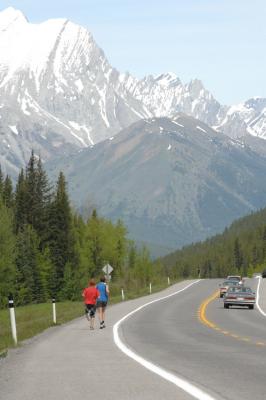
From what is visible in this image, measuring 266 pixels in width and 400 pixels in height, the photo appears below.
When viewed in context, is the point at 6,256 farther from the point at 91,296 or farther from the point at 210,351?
the point at 210,351

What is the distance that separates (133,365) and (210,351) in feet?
13.2

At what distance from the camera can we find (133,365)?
16.2 meters

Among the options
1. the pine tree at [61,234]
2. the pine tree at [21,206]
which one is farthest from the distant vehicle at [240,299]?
the pine tree at [21,206]

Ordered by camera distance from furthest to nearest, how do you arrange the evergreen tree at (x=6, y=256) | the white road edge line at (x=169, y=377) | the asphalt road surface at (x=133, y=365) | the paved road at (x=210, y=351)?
the evergreen tree at (x=6, y=256)
the paved road at (x=210, y=351)
the asphalt road surface at (x=133, y=365)
the white road edge line at (x=169, y=377)

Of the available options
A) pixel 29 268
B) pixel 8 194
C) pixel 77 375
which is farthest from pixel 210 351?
pixel 8 194

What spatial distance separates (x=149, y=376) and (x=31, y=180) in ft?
265

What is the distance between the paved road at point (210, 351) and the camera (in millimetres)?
13082

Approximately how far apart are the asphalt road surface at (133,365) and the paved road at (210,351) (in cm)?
1

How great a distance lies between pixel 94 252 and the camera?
373ft

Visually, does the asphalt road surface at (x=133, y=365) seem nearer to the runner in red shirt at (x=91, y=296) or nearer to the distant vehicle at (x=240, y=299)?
the runner in red shirt at (x=91, y=296)

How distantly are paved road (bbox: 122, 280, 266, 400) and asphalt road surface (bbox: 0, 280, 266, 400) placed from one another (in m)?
0.01

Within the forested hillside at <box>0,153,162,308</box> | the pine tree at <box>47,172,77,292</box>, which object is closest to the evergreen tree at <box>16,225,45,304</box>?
the forested hillside at <box>0,153,162,308</box>

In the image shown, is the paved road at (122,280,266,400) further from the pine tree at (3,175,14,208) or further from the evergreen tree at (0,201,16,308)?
the pine tree at (3,175,14,208)

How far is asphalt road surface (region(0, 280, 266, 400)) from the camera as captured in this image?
12.3 metres
